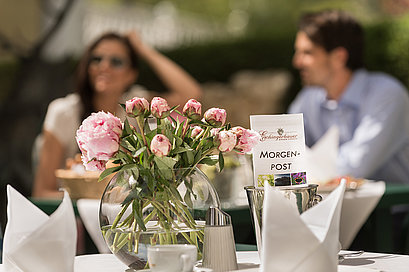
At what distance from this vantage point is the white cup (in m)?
1.04

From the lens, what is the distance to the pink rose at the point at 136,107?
1.18 metres

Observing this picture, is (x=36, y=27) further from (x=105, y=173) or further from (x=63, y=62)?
(x=105, y=173)

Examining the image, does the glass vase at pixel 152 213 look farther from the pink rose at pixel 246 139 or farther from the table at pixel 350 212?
the table at pixel 350 212

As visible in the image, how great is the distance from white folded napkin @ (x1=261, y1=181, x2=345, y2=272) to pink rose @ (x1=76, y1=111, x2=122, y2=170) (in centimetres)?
28

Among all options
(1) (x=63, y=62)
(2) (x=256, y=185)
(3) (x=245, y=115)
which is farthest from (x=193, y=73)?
(2) (x=256, y=185)

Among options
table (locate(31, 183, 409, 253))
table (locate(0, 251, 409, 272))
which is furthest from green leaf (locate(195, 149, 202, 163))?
table (locate(31, 183, 409, 253))

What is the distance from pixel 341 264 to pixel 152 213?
390mm

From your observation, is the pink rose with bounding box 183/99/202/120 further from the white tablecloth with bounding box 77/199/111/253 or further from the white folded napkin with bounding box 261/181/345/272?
the white tablecloth with bounding box 77/199/111/253

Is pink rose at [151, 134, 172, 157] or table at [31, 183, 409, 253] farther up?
pink rose at [151, 134, 172, 157]

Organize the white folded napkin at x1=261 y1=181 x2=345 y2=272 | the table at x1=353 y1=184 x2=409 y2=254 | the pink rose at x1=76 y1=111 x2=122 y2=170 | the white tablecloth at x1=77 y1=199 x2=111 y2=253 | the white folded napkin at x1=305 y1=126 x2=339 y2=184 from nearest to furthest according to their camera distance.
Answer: the white folded napkin at x1=261 y1=181 x2=345 y2=272 → the pink rose at x1=76 y1=111 x2=122 y2=170 → the white tablecloth at x1=77 y1=199 x2=111 y2=253 → the table at x1=353 y1=184 x2=409 y2=254 → the white folded napkin at x1=305 y1=126 x2=339 y2=184

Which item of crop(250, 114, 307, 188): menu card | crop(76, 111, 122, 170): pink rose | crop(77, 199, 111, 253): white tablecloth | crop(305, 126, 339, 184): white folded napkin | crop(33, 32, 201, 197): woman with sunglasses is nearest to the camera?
crop(76, 111, 122, 170): pink rose

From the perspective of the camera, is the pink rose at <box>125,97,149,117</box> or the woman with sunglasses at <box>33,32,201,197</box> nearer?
the pink rose at <box>125,97,149,117</box>

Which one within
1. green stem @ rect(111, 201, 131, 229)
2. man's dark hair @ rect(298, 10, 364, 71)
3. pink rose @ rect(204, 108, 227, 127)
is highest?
man's dark hair @ rect(298, 10, 364, 71)

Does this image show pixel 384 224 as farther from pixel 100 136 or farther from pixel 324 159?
pixel 100 136
